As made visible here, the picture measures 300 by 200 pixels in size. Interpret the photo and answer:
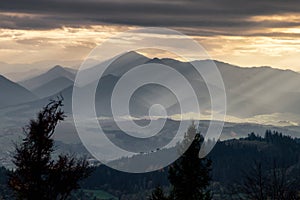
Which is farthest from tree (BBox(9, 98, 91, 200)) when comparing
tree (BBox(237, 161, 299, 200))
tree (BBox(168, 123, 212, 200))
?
tree (BBox(168, 123, 212, 200))

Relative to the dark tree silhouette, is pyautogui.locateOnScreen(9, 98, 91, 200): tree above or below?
below

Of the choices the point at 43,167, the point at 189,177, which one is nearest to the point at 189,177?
the point at 189,177

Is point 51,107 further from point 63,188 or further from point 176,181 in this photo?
point 176,181

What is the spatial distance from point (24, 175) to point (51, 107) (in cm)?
436

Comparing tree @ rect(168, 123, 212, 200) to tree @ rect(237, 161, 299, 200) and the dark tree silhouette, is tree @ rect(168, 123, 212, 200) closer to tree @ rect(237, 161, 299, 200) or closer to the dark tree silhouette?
the dark tree silhouette

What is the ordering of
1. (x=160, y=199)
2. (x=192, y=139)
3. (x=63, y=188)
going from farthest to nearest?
(x=192, y=139) → (x=160, y=199) → (x=63, y=188)

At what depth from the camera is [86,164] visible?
38.1 metres

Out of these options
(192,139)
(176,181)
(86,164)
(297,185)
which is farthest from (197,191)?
(86,164)

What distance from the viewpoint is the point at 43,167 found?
124 ft

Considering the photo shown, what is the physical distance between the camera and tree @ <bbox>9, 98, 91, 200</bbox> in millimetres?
37312

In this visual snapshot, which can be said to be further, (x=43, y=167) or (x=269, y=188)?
(x=269, y=188)

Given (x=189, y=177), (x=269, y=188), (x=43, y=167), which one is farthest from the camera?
(x=189, y=177)

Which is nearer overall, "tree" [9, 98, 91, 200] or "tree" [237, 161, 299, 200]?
"tree" [9, 98, 91, 200]

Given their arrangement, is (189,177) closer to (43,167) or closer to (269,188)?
(269,188)
